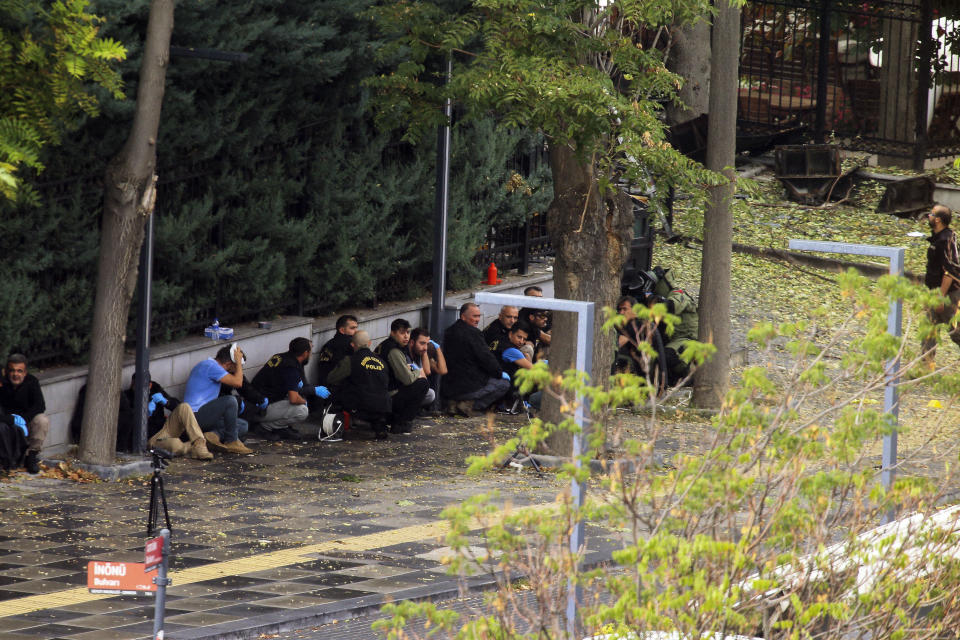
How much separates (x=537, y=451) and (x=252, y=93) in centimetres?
511

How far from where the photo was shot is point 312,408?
15516mm

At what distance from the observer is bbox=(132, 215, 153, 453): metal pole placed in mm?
13305

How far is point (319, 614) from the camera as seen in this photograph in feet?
29.1

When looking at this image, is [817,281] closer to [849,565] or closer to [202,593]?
[202,593]

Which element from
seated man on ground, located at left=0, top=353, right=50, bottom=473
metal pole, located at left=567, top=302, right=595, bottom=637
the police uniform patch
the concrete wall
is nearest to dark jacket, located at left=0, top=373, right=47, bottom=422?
seated man on ground, located at left=0, top=353, right=50, bottom=473

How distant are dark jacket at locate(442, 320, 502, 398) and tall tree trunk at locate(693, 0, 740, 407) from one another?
2.43 m

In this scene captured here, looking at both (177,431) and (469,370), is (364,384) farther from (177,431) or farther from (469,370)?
(177,431)

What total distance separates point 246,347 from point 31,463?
3673 mm

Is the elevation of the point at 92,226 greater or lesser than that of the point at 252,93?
lesser

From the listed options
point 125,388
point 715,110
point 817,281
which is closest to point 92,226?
point 125,388

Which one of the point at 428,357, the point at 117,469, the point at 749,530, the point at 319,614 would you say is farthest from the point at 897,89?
the point at 749,530

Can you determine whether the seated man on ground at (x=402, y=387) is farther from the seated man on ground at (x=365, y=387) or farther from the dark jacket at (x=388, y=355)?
the seated man on ground at (x=365, y=387)

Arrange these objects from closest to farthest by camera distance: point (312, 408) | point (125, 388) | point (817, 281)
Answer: point (125, 388) → point (312, 408) → point (817, 281)

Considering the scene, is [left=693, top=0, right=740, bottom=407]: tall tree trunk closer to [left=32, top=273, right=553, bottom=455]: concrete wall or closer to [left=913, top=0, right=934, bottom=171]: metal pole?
[left=32, top=273, right=553, bottom=455]: concrete wall
